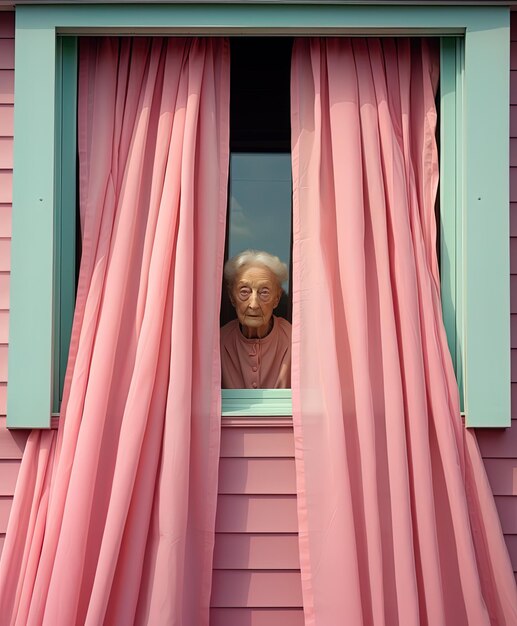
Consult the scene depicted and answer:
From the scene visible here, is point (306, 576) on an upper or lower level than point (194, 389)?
lower

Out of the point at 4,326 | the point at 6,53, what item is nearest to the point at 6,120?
the point at 6,53

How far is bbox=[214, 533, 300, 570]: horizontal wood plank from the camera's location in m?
2.75

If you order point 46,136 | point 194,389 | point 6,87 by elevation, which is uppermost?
point 6,87

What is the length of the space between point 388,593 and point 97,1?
2.36 meters

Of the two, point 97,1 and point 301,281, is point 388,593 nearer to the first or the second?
point 301,281

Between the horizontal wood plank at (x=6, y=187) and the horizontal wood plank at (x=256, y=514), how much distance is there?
4.48 feet

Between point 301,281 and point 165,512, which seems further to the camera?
point 301,281

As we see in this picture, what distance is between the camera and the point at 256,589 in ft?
9.00

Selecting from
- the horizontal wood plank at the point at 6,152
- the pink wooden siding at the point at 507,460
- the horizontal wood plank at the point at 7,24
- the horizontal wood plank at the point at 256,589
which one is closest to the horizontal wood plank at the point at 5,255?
the horizontal wood plank at the point at 6,152

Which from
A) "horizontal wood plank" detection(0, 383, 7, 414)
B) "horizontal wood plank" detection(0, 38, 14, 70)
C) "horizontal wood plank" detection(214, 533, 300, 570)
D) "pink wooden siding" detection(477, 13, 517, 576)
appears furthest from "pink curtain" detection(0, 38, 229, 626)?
"pink wooden siding" detection(477, 13, 517, 576)

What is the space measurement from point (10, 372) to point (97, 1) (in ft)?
4.55

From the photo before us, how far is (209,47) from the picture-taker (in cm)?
292

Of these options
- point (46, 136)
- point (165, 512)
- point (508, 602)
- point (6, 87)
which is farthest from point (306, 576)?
point (6, 87)

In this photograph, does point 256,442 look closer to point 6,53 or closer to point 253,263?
point 253,263
